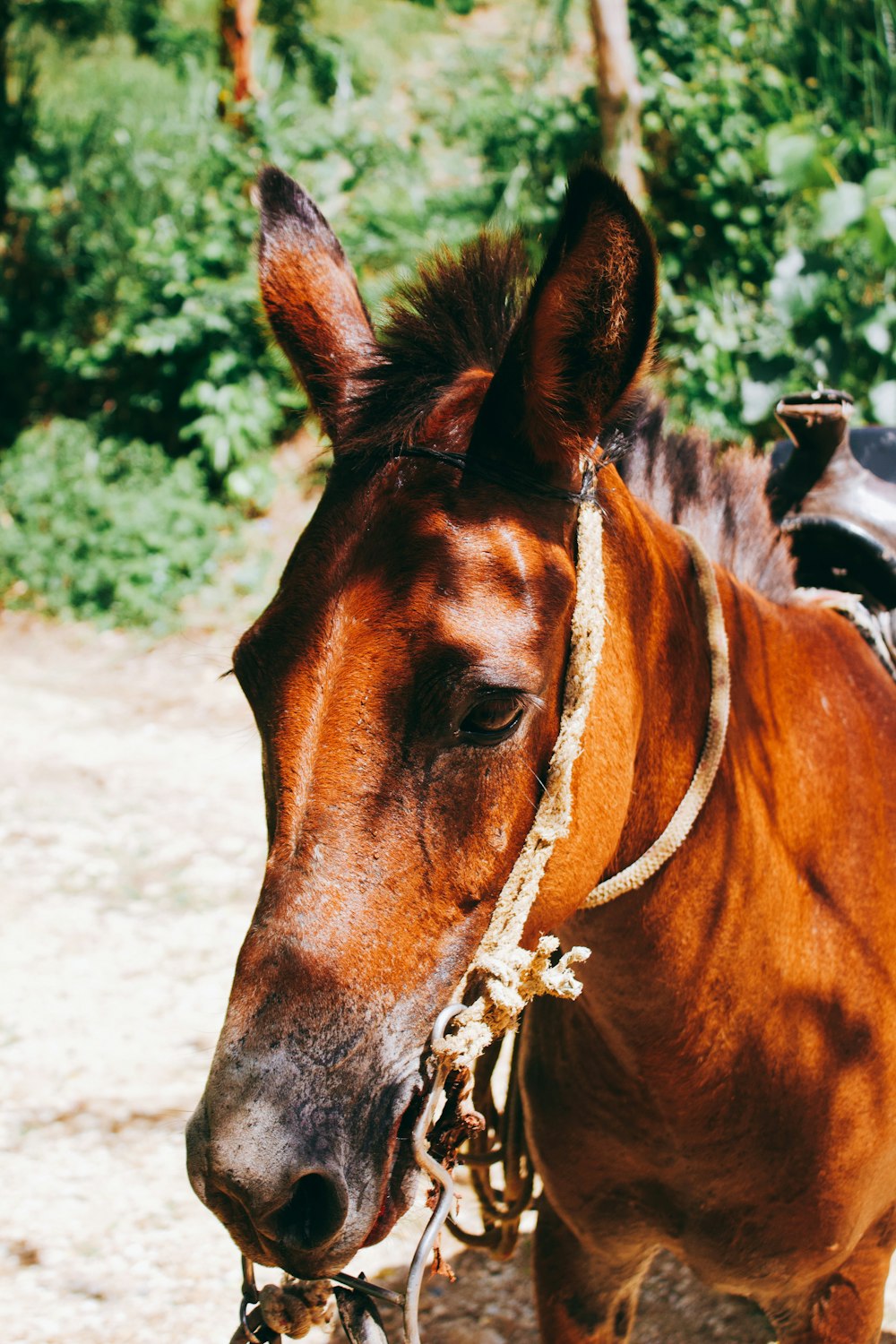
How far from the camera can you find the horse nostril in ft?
3.76

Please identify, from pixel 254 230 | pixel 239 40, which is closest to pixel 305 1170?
pixel 254 230

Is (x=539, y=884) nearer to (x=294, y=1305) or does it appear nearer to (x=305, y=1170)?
(x=305, y=1170)

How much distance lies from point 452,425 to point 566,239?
26cm

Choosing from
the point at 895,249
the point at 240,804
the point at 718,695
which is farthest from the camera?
the point at 240,804

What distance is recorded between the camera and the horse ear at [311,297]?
160 centimetres

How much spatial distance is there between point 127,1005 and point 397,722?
325 centimetres

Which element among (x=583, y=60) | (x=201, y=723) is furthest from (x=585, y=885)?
(x=583, y=60)

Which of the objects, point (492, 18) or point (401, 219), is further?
point (492, 18)

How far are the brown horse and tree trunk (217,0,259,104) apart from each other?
838cm

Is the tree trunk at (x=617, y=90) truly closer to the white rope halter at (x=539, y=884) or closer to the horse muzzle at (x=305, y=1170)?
the white rope halter at (x=539, y=884)

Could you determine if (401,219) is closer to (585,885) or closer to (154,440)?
(154,440)

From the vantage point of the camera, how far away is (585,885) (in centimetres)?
142

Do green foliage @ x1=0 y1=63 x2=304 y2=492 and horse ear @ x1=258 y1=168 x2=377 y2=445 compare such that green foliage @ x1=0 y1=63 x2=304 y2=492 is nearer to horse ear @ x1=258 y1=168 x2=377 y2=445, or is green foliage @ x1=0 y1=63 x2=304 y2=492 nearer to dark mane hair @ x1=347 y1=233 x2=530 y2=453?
horse ear @ x1=258 y1=168 x2=377 y2=445

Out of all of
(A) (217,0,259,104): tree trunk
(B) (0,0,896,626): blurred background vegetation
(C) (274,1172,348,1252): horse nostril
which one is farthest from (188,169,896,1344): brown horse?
(A) (217,0,259,104): tree trunk
